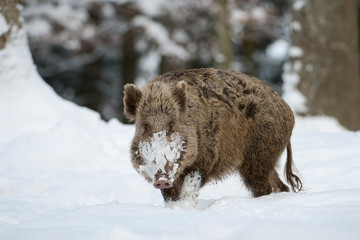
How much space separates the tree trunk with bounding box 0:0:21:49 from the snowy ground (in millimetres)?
139

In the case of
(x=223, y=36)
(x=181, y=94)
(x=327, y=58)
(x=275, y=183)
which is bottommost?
(x=223, y=36)

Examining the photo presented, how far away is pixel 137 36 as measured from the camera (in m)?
14.1

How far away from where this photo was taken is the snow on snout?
3.66 metres

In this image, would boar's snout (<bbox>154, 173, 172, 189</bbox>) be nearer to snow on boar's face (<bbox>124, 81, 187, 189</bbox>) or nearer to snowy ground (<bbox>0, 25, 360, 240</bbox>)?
snow on boar's face (<bbox>124, 81, 187, 189</bbox>)

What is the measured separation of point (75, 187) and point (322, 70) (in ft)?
18.7

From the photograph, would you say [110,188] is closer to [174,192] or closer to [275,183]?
[174,192]

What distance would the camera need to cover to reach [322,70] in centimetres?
902

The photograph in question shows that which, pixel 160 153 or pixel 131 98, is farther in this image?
pixel 131 98

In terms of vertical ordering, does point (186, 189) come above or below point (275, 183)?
above

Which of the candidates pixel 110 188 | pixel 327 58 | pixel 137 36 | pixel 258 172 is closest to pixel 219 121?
pixel 258 172

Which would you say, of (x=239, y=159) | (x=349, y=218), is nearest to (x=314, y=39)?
(x=239, y=159)

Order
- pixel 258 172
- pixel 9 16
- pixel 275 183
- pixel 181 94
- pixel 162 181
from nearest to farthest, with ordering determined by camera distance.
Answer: pixel 162 181 < pixel 181 94 < pixel 258 172 < pixel 275 183 < pixel 9 16

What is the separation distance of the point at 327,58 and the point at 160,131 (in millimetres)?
6057

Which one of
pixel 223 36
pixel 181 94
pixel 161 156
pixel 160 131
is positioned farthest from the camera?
pixel 223 36
